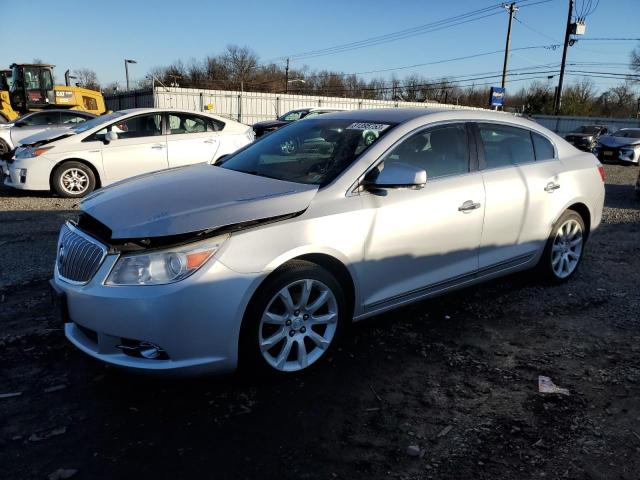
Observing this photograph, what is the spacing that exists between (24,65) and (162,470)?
861 inches

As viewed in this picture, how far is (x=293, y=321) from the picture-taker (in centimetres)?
306

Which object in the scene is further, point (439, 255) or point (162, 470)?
point (439, 255)

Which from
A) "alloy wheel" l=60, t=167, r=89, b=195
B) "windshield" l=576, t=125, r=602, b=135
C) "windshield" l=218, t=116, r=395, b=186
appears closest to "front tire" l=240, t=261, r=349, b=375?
"windshield" l=218, t=116, r=395, b=186

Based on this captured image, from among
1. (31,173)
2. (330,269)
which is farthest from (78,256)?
(31,173)

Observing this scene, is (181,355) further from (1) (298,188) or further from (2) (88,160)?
(2) (88,160)

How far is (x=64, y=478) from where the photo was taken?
7.47ft

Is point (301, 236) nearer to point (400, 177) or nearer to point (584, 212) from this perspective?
point (400, 177)

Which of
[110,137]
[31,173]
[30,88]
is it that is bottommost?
[31,173]

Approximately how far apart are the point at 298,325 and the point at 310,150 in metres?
1.45

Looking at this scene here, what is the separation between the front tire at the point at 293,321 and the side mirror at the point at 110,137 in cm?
675

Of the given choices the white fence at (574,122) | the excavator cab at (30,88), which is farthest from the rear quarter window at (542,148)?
the white fence at (574,122)

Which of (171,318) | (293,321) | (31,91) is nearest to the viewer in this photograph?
(171,318)

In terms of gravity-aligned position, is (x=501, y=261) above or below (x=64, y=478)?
above

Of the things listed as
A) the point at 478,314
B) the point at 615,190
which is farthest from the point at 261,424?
the point at 615,190
